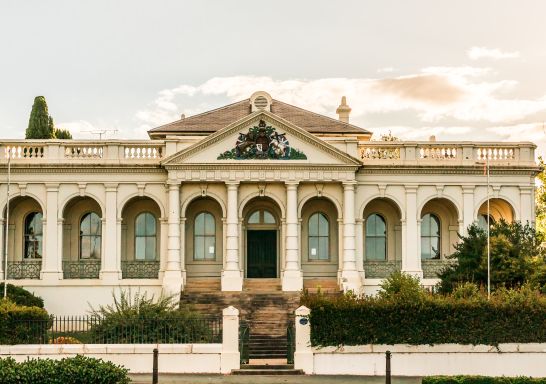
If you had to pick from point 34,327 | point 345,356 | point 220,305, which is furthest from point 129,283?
point 345,356

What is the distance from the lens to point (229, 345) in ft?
90.4

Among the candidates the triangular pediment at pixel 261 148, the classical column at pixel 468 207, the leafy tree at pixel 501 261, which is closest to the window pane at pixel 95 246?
the triangular pediment at pixel 261 148

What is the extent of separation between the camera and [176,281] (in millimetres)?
40000

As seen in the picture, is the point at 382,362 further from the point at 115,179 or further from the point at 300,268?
the point at 115,179

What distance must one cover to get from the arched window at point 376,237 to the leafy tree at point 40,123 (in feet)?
67.9

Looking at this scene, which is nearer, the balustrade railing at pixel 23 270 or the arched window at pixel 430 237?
the balustrade railing at pixel 23 270

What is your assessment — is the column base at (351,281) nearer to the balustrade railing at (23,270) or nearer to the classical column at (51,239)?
the classical column at (51,239)

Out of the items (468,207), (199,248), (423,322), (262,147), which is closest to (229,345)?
(423,322)

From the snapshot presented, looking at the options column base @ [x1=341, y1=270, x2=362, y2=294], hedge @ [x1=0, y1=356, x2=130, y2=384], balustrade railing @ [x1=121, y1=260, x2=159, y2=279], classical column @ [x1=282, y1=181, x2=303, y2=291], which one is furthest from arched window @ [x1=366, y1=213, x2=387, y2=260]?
hedge @ [x1=0, y1=356, x2=130, y2=384]

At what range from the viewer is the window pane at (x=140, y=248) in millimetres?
43156

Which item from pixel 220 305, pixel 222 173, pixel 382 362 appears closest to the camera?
pixel 382 362

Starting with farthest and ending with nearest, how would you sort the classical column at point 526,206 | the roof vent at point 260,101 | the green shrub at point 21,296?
the roof vent at point 260,101 < the classical column at point 526,206 < the green shrub at point 21,296

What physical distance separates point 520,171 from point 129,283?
17.8 m

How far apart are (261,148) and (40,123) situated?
1950 cm
